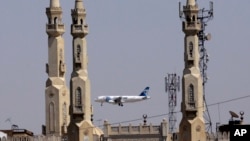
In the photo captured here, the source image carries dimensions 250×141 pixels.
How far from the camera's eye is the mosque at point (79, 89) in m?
125

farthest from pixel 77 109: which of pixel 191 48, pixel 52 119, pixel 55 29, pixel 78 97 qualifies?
pixel 191 48

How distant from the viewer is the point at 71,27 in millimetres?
128500

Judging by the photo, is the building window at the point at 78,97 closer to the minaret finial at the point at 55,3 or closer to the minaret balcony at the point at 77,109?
the minaret balcony at the point at 77,109

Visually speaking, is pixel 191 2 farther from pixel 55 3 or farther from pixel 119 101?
pixel 119 101

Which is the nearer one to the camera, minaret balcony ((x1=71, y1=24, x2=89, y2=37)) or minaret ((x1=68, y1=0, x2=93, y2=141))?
minaret ((x1=68, y1=0, x2=93, y2=141))

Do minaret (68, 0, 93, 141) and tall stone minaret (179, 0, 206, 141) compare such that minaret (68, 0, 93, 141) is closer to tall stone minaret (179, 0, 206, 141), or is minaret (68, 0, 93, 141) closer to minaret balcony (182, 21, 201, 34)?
tall stone minaret (179, 0, 206, 141)

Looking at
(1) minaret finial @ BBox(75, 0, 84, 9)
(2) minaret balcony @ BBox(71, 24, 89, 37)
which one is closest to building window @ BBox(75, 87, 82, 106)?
(2) minaret balcony @ BBox(71, 24, 89, 37)

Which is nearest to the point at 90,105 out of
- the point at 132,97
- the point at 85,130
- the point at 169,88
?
the point at 85,130

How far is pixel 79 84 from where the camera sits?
419 feet

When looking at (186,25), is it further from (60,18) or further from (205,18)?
(60,18)

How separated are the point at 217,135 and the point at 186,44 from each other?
7337 millimetres

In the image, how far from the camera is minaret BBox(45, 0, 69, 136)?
131 metres

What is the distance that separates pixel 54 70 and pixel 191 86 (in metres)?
11.9

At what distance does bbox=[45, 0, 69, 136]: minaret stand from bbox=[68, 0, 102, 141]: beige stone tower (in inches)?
122
